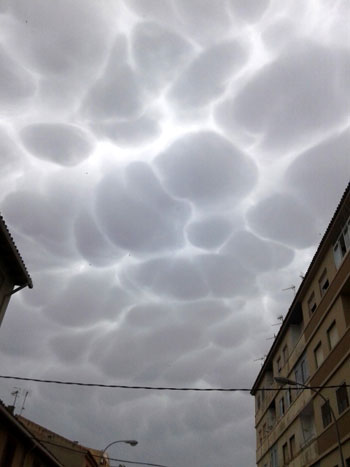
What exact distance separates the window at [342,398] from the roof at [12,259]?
563 inches

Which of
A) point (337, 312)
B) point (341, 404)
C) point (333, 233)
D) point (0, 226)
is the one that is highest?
point (333, 233)

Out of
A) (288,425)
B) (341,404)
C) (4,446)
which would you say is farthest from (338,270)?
(4,446)

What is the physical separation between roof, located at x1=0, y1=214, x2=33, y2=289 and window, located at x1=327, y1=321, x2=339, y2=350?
46.9 ft

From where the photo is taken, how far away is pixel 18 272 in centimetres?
1952

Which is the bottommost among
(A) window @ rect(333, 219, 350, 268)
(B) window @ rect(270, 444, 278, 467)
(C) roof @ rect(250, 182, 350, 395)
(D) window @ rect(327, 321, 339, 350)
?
(B) window @ rect(270, 444, 278, 467)

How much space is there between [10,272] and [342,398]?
15.4 m

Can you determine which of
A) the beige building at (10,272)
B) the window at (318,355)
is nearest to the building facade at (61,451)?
the window at (318,355)

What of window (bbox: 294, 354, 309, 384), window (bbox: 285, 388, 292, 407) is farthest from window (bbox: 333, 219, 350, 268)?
window (bbox: 285, 388, 292, 407)

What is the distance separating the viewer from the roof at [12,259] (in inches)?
667

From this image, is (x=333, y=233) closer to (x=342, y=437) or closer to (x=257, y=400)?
(x=342, y=437)

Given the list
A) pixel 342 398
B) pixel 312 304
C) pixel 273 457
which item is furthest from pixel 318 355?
pixel 273 457

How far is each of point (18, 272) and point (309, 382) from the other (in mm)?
16931

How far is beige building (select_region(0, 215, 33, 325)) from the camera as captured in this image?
17822 millimetres

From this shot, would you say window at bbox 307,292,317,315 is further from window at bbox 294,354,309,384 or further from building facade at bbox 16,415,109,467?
building facade at bbox 16,415,109,467
